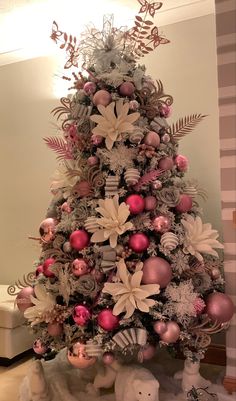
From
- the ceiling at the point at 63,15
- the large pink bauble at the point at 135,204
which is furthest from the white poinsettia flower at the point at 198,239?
the ceiling at the point at 63,15

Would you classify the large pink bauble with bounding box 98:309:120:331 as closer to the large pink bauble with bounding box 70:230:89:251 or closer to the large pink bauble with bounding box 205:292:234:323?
the large pink bauble with bounding box 70:230:89:251

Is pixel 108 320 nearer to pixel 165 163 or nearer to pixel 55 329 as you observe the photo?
pixel 55 329

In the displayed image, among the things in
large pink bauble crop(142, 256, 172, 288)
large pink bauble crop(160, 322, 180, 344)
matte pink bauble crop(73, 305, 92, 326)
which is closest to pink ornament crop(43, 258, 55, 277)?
matte pink bauble crop(73, 305, 92, 326)

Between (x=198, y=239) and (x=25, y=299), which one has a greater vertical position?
(x=198, y=239)

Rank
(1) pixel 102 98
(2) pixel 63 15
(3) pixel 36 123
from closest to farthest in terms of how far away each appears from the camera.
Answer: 1. (1) pixel 102 98
2. (2) pixel 63 15
3. (3) pixel 36 123

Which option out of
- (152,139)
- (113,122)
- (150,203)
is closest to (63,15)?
(113,122)

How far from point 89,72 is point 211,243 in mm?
1064

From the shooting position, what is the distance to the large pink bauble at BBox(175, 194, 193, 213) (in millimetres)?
2148

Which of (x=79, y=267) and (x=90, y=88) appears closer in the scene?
(x=79, y=267)

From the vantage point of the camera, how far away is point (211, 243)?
2090mm

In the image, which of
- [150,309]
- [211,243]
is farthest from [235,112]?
[150,309]

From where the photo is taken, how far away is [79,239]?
6.82 feet

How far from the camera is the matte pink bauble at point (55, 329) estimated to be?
2.10 m

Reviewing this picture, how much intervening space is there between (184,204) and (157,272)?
398 mm
